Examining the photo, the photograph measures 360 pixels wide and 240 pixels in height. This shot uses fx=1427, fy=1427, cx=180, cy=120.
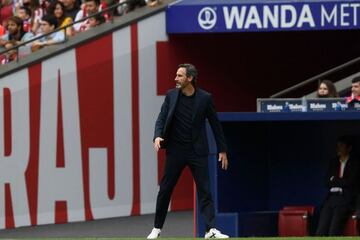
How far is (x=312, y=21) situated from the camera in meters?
22.8

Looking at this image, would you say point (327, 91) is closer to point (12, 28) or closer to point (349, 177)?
point (349, 177)

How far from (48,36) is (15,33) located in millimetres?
937

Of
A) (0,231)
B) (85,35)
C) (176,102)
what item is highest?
(85,35)

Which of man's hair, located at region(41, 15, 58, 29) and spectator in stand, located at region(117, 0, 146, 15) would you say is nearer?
spectator in stand, located at region(117, 0, 146, 15)

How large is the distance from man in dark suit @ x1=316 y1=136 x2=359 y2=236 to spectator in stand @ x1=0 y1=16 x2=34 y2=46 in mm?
7348

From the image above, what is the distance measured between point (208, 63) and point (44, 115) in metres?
3.29

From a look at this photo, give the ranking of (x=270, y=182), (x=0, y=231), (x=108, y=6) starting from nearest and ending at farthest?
(x=270, y=182) → (x=0, y=231) → (x=108, y=6)

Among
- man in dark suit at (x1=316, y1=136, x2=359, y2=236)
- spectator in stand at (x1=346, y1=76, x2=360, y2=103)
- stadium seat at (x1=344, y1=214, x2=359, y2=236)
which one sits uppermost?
spectator in stand at (x1=346, y1=76, x2=360, y2=103)

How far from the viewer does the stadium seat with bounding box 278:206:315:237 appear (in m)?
18.2

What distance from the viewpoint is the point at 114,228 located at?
835 inches

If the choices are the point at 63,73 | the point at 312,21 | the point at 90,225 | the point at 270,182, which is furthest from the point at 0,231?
the point at 312,21

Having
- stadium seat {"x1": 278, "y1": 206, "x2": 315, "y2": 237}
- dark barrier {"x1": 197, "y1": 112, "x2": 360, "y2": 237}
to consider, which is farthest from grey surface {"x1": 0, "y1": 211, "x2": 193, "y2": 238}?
stadium seat {"x1": 278, "y1": 206, "x2": 315, "y2": 237}

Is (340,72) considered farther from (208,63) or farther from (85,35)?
(85,35)

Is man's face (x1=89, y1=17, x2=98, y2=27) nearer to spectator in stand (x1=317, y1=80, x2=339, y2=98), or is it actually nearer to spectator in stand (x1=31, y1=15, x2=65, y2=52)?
spectator in stand (x1=31, y1=15, x2=65, y2=52)
